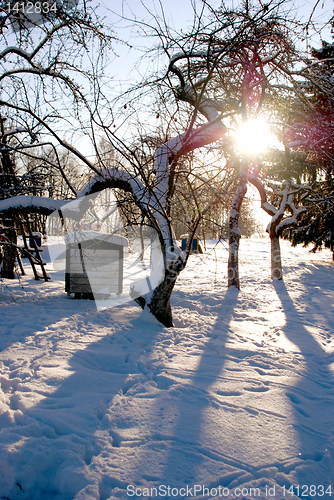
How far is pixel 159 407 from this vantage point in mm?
2506

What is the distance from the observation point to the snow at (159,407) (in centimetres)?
178

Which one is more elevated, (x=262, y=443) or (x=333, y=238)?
(x=333, y=238)

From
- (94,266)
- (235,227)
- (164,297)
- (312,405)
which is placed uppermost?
(235,227)

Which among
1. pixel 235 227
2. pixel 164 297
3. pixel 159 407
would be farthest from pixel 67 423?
pixel 235 227

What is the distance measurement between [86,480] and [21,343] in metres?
2.45

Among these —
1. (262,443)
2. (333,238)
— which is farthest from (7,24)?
(333,238)

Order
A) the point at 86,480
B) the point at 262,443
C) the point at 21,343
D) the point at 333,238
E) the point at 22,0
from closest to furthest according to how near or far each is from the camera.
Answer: the point at 86,480 → the point at 262,443 → the point at 21,343 → the point at 22,0 → the point at 333,238

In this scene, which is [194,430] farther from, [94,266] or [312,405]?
[94,266]

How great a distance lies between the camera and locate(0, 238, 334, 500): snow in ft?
5.85

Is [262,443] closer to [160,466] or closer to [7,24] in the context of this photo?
[160,466]

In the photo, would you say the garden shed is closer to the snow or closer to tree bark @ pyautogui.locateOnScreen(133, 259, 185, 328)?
the snow

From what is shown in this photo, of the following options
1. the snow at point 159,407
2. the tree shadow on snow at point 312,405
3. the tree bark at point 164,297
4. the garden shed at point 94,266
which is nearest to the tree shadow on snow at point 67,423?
the snow at point 159,407

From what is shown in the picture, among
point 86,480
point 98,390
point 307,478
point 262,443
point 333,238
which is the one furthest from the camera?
point 333,238

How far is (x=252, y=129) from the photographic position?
746 centimetres
